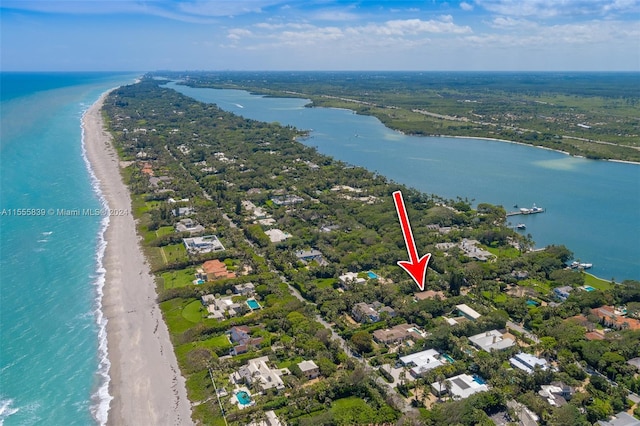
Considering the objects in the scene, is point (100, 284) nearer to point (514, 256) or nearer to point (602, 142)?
point (514, 256)

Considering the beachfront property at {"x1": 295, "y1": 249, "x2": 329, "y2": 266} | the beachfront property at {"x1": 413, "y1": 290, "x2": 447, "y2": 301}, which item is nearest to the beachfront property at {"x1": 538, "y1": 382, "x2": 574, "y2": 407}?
the beachfront property at {"x1": 413, "y1": 290, "x2": 447, "y2": 301}

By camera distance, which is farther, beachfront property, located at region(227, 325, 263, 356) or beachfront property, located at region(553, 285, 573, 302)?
beachfront property, located at region(553, 285, 573, 302)

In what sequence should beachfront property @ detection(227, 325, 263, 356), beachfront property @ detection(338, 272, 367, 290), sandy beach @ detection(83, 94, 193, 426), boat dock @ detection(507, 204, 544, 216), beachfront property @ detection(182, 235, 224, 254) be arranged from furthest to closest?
boat dock @ detection(507, 204, 544, 216) → beachfront property @ detection(182, 235, 224, 254) → beachfront property @ detection(338, 272, 367, 290) → beachfront property @ detection(227, 325, 263, 356) → sandy beach @ detection(83, 94, 193, 426)

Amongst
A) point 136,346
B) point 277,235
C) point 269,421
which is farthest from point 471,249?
point 136,346

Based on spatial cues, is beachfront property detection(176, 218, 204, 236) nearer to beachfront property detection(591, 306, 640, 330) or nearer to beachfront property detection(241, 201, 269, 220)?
beachfront property detection(241, 201, 269, 220)

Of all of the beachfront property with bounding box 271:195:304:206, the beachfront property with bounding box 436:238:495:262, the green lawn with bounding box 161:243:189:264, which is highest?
the beachfront property with bounding box 271:195:304:206

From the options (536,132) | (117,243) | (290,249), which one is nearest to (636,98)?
(536,132)
